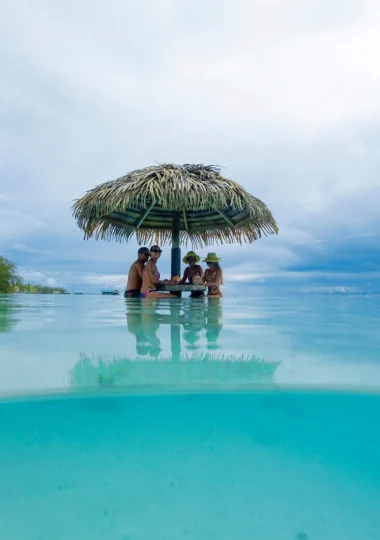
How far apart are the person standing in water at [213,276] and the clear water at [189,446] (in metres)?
5.95

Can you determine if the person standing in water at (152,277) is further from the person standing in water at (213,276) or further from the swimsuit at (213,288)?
the swimsuit at (213,288)

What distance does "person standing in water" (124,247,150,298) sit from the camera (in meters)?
7.47

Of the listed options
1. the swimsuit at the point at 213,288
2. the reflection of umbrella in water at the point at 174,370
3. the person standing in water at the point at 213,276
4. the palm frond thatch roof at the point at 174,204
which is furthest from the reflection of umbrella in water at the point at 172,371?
the swimsuit at the point at 213,288

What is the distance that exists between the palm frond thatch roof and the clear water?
4672 mm

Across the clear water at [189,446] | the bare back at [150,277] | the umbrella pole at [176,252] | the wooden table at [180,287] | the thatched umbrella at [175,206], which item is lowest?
the clear water at [189,446]

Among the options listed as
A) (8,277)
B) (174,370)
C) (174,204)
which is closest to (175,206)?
(174,204)

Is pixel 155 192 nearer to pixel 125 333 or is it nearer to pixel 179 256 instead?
pixel 179 256

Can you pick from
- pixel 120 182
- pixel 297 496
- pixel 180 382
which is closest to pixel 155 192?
pixel 120 182

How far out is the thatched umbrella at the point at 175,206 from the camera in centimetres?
617

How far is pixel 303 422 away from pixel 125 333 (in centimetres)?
144

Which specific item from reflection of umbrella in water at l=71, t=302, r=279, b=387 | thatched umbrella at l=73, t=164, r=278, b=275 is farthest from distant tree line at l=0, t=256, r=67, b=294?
reflection of umbrella in water at l=71, t=302, r=279, b=387

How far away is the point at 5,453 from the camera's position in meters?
1.24

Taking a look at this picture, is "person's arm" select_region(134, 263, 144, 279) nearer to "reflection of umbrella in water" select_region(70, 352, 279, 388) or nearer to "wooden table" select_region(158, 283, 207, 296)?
"wooden table" select_region(158, 283, 207, 296)

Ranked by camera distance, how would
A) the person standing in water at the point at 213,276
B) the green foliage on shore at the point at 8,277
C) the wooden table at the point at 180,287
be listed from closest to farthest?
1. the wooden table at the point at 180,287
2. the person standing in water at the point at 213,276
3. the green foliage on shore at the point at 8,277
